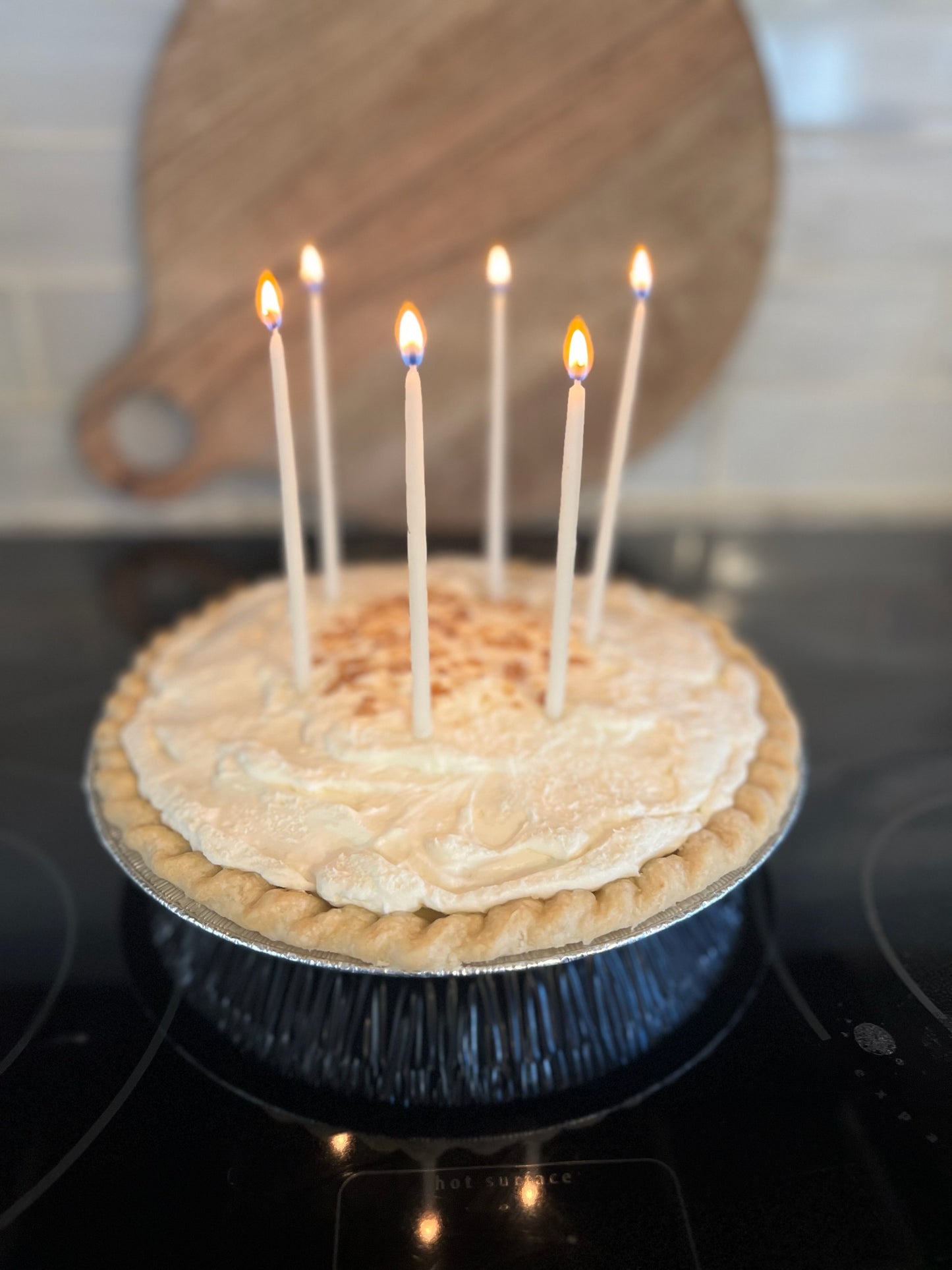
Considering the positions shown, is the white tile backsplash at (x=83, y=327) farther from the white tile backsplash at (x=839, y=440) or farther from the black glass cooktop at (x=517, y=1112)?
the white tile backsplash at (x=839, y=440)

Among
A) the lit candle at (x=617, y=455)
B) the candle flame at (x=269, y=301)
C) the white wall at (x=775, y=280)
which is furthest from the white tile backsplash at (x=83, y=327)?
the lit candle at (x=617, y=455)

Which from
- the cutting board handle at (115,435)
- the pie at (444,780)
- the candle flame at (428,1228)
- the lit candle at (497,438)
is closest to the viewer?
the candle flame at (428,1228)

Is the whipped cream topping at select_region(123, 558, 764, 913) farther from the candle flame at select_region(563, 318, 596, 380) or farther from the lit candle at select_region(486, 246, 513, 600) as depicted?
the candle flame at select_region(563, 318, 596, 380)

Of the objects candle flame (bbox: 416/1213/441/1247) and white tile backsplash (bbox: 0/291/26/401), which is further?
white tile backsplash (bbox: 0/291/26/401)

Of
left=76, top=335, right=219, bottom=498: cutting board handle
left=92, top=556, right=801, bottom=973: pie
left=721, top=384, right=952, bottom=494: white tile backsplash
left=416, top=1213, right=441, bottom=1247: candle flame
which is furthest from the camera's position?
left=721, top=384, right=952, bottom=494: white tile backsplash

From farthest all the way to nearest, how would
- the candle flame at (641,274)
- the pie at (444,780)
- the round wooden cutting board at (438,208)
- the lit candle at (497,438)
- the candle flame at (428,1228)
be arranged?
the round wooden cutting board at (438,208), the lit candle at (497,438), the candle flame at (641,274), the pie at (444,780), the candle flame at (428,1228)

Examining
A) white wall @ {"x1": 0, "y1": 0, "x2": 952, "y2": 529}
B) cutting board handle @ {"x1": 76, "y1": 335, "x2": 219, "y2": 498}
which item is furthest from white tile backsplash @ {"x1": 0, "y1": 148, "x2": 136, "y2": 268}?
cutting board handle @ {"x1": 76, "y1": 335, "x2": 219, "y2": 498}
